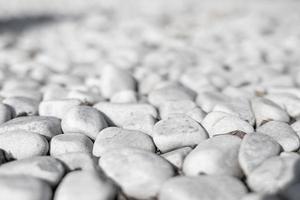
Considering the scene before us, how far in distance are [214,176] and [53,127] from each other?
2.15 feet

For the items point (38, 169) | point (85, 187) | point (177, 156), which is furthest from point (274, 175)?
point (38, 169)

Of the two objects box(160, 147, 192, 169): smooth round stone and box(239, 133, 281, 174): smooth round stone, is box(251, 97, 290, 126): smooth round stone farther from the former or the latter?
box(160, 147, 192, 169): smooth round stone

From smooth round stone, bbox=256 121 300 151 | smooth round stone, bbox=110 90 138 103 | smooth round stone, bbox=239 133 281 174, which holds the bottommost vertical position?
smooth round stone, bbox=110 90 138 103

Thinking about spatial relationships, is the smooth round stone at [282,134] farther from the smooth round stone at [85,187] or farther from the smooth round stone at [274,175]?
the smooth round stone at [85,187]

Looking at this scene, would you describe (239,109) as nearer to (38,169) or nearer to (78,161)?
(78,161)

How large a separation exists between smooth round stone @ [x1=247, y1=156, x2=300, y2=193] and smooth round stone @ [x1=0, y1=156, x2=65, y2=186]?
1.79 ft

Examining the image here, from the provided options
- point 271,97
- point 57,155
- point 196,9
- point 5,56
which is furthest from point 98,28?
point 57,155

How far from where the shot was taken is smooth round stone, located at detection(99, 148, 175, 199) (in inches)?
44.6

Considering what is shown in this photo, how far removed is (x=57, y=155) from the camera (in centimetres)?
131

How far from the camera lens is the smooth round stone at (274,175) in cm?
109

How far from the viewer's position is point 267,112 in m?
1.60

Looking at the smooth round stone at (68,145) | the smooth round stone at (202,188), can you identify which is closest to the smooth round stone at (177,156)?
the smooth round stone at (202,188)

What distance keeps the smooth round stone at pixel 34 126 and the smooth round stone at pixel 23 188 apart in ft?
1.20

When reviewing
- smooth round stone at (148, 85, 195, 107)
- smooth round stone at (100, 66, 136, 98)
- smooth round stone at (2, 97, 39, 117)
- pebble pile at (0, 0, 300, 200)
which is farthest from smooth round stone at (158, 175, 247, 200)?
smooth round stone at (100, 66, 136, 98)
